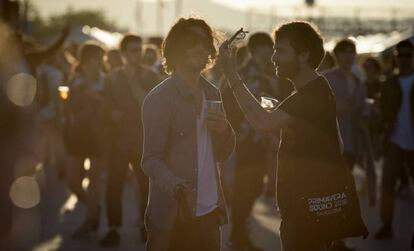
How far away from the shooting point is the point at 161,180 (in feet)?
19.5

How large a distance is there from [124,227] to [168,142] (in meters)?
5.87

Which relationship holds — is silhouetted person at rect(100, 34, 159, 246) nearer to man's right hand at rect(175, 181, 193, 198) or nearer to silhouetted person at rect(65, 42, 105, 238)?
silhouetted person at rect(65, 42, 105, 238)

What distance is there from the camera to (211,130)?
6.30m

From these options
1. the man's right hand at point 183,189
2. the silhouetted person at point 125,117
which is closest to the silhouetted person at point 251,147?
the silhouetted person at point 125,117

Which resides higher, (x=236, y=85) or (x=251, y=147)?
(x=236, y=85)

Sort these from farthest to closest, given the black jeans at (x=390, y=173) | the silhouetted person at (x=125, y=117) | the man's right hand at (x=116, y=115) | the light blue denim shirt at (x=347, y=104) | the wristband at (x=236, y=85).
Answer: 1. the black jeans at (x=390, y=173)
2. the light blue denim shirt at (x=347, y=104)
3. the man's right hand at (x=116, y=115)
4. the silhouetted person at (x=125, y=117)
5. the wristband at (x=236, y=85)

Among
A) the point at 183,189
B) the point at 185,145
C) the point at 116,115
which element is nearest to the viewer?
the point at 183,189

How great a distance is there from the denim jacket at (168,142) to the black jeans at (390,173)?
5.45 m

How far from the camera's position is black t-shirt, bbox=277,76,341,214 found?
605cm

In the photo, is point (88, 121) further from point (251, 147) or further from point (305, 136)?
point (305, 136)

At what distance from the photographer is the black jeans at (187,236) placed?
20.2ft

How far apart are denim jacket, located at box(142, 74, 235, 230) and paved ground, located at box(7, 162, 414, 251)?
315 centimetres

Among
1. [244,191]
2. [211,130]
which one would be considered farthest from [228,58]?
[244,191]

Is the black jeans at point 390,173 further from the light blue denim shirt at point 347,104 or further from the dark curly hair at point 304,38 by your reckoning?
the dark curly hair at point 304,38
